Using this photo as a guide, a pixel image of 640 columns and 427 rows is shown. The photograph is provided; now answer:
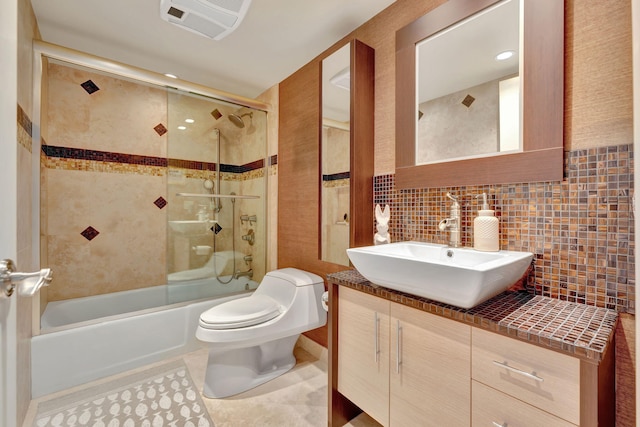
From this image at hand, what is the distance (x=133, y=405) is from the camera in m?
1.56

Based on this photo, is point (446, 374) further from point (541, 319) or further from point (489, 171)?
point (489, 171)

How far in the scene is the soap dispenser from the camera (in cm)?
114

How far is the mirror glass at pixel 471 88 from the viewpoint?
1.15 meters

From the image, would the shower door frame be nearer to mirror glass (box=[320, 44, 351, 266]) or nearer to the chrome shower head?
the chrome shower head

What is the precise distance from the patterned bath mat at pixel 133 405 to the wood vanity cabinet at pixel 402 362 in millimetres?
848

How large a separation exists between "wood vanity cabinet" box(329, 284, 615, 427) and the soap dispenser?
39cm

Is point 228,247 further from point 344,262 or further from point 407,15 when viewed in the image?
point 407,15

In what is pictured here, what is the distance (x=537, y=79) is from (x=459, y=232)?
66 centimetres

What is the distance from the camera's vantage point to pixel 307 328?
6.27 feet

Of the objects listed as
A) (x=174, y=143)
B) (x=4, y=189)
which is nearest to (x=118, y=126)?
(x=174, y=143)

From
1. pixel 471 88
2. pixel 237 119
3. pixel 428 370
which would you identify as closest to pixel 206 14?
pixel 237 119

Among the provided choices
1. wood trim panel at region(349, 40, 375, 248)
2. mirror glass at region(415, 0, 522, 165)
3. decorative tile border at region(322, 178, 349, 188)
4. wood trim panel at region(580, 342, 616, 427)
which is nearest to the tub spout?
decorative tile border at region(322, 178, 349, 188)

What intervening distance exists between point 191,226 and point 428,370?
2038 millimetres

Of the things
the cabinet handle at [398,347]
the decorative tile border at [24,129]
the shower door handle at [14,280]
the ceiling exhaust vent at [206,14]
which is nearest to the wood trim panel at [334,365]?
the cabinet handle at [398,347]
